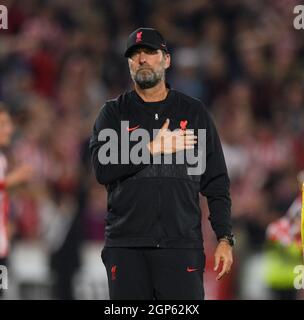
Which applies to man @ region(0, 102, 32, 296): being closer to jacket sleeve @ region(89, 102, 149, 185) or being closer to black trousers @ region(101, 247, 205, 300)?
jacket sleeve @ region(89, 102, 149, 185)

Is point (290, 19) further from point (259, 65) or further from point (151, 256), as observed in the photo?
point (151, 256)

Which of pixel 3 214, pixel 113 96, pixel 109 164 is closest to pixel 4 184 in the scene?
pixel 3 214

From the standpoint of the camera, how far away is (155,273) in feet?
17.7

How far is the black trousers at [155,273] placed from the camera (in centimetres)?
539

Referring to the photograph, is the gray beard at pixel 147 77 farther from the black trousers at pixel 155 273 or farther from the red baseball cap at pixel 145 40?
the black trousers at pixel 155 273

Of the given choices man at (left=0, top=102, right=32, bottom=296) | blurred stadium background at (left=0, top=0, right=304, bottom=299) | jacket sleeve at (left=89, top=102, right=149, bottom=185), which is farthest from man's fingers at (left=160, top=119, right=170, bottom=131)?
blurred stadium background at (left=0, top=0, right=304, bottom=299)

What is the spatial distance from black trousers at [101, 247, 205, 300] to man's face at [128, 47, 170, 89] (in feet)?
2.45

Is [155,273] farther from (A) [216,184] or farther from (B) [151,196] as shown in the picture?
(A) [216,184]

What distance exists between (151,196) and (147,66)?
58 centimetres

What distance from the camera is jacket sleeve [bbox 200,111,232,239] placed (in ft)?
18.1

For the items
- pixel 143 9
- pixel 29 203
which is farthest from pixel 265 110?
pixel 29 203

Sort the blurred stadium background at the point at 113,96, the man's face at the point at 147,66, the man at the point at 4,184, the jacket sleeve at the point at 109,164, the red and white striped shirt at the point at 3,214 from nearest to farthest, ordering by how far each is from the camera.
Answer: the jacket sleeve at the point at 109,164, the man's face at the point at 147,66, the man at the point at 4,184, the red and white striped shirt at the point at 3,214, the blurred stadium background at the point at 113,96

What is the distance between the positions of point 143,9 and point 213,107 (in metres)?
1.74

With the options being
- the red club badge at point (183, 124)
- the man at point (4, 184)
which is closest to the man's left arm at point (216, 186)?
the red club badge at point (183, 124)
